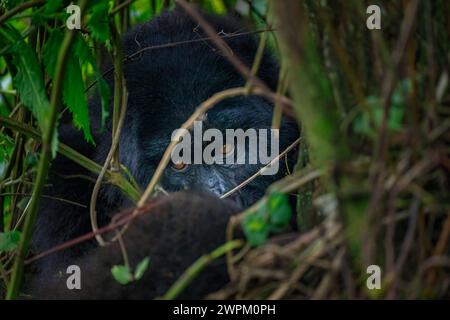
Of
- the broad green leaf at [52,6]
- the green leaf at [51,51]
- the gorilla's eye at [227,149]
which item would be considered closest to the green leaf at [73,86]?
the green leaf at [51,51]

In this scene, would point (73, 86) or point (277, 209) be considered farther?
Result: point (73, 86)

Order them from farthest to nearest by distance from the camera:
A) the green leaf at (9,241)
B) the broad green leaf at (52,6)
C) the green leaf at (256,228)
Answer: the broad green leaf at (52,6) < the green leaf at (9,241) < the green leaf at (256,228)

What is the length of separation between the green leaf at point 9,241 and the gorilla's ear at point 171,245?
36 cm

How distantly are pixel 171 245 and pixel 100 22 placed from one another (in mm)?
856

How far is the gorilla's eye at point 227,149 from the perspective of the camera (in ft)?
10.4

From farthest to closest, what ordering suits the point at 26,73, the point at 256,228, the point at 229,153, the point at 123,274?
the point at 229,153, the point at 26,73, the point at 123,274, the point at 256,228

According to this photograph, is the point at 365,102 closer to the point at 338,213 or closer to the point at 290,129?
the point at 338,213

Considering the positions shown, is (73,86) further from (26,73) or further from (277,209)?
(277,209)

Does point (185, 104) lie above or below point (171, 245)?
above

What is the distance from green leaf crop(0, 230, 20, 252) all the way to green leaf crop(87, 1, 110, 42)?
0.68 meters

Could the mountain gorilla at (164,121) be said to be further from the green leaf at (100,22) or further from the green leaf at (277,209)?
the green leaf at (277,209)

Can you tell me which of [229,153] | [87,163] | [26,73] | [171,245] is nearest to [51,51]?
[26,73]

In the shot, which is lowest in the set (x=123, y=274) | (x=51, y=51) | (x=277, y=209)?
(x=123, y=274)

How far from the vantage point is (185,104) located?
325 centimetres
